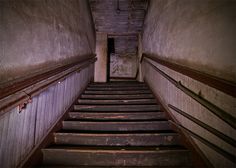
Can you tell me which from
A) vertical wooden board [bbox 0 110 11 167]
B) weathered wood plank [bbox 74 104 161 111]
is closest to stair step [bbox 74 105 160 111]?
weathered wood plank [bbox 74 104 161 111]

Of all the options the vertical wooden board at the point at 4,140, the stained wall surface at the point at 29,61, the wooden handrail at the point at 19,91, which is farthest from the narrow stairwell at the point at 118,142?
the wooden handrail at the point at 19,91

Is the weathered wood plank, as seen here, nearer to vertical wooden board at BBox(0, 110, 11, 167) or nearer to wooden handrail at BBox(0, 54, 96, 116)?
wooden handrail at BBox(0, 54, 96, 116)

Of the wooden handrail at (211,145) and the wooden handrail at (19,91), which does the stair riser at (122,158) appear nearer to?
the wooden handrail at (211,145)

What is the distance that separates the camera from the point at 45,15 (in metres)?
2.10

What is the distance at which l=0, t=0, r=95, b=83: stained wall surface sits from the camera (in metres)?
1.36

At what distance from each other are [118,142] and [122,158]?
11.1 inches

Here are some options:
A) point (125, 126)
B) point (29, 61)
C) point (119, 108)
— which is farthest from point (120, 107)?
point (29, 61)

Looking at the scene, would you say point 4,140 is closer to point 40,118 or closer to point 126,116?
point 40,118

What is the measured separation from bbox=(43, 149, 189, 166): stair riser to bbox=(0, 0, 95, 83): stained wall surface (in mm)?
1022

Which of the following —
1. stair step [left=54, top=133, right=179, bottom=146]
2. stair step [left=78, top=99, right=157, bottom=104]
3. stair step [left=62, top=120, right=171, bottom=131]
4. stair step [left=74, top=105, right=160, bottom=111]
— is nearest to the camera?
stair step [left=54, top=133, right=179, bottom=146]

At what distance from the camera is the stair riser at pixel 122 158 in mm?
1927

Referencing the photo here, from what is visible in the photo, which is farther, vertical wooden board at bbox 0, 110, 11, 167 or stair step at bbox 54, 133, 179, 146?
stair step at bbox 54, 133, 179, 146

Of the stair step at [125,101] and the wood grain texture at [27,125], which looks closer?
the wood grain texture at [27,125]

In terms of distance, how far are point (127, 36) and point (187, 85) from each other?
234 inches
